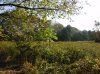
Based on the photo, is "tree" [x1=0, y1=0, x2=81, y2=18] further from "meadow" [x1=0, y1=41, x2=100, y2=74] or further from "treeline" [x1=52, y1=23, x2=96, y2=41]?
"treeline" [x1=52, y1=23, x2=96, y2=41]

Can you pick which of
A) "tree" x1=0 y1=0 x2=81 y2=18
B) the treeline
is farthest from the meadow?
the treeline

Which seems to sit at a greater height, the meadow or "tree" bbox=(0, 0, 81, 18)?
"tree" bbox=(0, 0, 81, 18)

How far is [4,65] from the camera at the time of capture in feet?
95.6

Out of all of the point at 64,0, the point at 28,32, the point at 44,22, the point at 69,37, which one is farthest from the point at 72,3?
the point at 69,37

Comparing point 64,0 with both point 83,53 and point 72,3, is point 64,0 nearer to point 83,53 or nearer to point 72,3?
point 72,3

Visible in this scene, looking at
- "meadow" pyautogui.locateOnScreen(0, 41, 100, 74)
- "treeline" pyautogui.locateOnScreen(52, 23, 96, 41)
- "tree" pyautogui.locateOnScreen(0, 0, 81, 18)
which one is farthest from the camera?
"treeline" pyautogui.locateOnScreen(52, 23, 96, 41)

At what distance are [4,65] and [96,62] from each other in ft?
44.8

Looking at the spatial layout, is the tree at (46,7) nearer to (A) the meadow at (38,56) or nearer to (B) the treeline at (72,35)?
(A) the meadow at (38,56)

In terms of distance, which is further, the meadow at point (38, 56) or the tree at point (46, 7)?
the meadow at point (38, 56)

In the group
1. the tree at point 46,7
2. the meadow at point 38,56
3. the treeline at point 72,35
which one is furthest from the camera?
the treeline at point 72,35

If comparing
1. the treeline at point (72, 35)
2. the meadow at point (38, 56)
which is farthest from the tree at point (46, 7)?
the treeline at point (72, 35)

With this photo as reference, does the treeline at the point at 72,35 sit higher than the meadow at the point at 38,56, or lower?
higher

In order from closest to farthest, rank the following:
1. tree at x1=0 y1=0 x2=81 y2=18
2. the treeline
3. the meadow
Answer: tree at x1=0 y1=0 x2=81 y2=18
the meadow
the treeline

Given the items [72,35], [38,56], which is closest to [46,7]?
[38,56]
